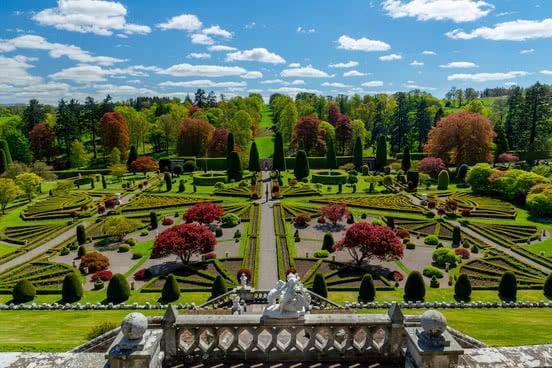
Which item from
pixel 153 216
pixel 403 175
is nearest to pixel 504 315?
pixel 153 216

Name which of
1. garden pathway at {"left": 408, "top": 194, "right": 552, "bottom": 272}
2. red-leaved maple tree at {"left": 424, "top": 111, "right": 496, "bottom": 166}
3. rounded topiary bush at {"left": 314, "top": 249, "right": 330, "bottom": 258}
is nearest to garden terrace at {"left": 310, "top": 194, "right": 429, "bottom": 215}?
garden pathway at {"left": 408, "top": 194, "right": 552, "bottom": 272}

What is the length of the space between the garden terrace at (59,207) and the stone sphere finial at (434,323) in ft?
151

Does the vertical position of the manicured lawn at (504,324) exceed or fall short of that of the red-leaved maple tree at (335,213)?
it falls short

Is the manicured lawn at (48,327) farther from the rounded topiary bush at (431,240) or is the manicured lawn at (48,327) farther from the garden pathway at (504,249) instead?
the garden pathway at (504,249)

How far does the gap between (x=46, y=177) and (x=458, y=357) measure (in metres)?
68.5

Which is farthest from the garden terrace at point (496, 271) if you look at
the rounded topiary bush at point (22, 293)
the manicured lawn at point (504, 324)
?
the rounded topiary bush at point (22, 293)

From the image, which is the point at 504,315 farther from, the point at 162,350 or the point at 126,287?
the point at 126,287

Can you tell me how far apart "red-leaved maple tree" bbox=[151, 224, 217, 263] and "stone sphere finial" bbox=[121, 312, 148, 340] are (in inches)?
858

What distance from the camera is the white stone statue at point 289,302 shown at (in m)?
8.73

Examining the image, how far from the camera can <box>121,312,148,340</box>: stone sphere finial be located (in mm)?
6715

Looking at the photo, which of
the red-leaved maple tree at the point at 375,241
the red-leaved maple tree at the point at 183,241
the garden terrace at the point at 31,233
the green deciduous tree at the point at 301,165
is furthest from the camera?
the green deciduous tree at the point at 301,165

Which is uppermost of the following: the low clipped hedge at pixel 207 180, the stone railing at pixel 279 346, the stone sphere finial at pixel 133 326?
the stone sphere finial at pixel 133 326

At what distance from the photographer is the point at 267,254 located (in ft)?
105

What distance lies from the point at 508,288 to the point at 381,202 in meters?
24.6
